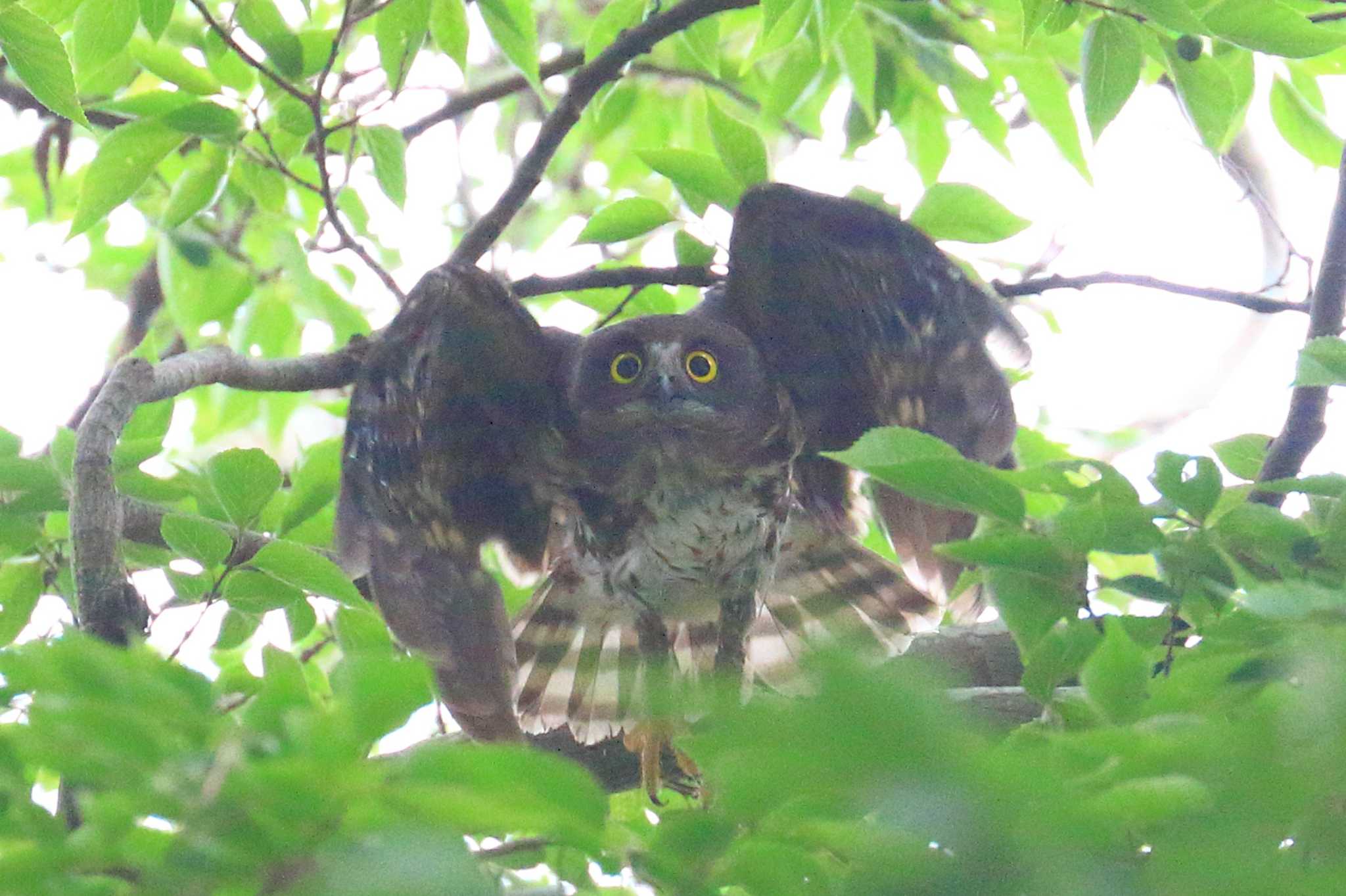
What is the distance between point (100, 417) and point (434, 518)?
1.45m

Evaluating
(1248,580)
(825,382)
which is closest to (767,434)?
(825,382)

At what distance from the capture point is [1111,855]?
50.1 inches

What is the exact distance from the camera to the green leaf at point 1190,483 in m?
2.23

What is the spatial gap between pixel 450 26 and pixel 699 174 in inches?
32.1

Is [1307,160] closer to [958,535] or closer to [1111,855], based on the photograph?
[958,535]

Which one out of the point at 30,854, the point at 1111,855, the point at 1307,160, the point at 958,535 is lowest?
the point at 1111,855

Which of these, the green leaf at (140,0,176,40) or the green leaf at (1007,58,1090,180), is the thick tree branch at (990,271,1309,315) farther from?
the green leaf at (140,0,176,40)

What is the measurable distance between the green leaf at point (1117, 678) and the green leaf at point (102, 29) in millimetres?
2730

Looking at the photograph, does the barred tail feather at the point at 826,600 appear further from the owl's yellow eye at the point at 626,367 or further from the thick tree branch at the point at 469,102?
the thick tree branch at the point at 469,102

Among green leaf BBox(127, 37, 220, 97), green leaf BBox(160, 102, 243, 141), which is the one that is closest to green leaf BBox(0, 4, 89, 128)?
green leaf BBox(160, 102, 243, 141)

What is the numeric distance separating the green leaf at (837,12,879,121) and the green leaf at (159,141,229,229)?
189cm

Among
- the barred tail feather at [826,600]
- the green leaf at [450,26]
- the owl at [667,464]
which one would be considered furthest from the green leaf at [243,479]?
the barred tail feather at [826,600]

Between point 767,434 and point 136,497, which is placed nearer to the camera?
point 136,497

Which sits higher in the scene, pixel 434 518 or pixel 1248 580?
pixel 434 518
